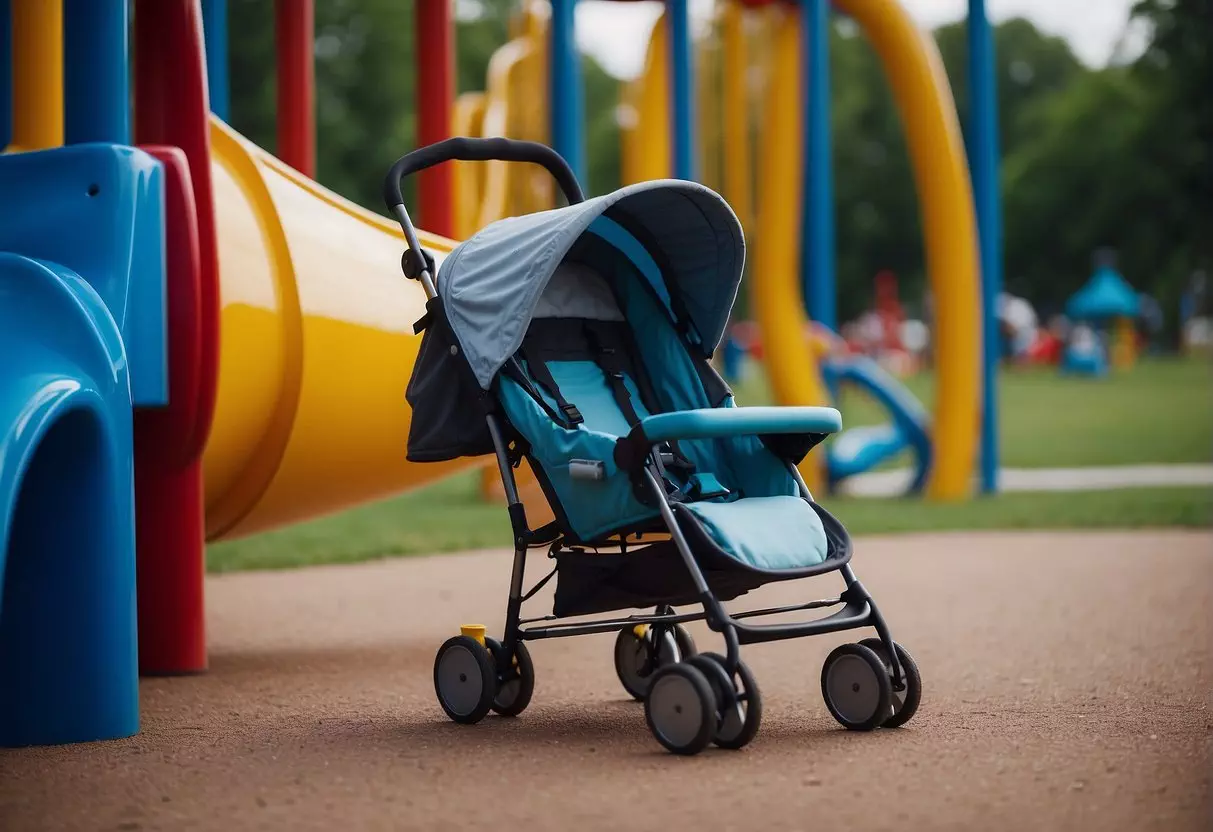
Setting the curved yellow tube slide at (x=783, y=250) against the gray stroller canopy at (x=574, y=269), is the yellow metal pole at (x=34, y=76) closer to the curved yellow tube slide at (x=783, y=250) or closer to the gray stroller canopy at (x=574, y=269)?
the gray stroller canopy at (x=574, y=269)

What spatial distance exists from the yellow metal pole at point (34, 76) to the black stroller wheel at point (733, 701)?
3397mm

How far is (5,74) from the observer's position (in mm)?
6973

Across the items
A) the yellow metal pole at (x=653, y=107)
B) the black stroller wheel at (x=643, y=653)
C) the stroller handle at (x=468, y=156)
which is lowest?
the black stroller wheel at (x=643, y=653)

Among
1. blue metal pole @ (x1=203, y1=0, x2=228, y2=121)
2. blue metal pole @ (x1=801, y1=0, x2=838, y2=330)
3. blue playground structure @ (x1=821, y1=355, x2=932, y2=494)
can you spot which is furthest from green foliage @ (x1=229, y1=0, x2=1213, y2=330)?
blue metal pole @ (x1=203, y1=0, x2=228, y2=121)

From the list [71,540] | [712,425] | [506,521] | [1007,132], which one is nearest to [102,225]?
[71,540]

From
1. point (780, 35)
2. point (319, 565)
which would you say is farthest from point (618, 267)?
point (780, 35)

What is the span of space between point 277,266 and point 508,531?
556cm

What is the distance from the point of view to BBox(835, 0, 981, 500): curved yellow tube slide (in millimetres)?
13562

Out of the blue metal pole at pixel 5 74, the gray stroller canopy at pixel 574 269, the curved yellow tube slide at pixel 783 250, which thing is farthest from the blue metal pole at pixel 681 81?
the gray stroller canopy at pixel 574 269

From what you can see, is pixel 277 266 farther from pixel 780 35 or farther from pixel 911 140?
pixel 780 35

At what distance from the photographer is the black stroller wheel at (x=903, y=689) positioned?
184 inches

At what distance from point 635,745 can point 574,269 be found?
5.73 ft

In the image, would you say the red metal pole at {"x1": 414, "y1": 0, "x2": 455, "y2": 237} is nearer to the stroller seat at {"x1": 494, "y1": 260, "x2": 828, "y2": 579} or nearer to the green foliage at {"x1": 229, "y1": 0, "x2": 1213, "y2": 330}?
the stroller seat at {"x1": 494, "y1": 260, "x2": 828, "y2": 579}

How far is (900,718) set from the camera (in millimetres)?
4715
